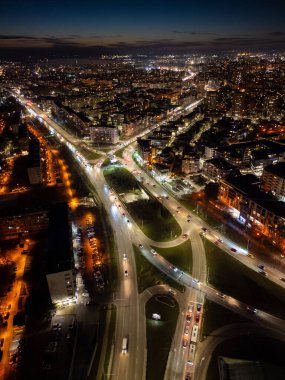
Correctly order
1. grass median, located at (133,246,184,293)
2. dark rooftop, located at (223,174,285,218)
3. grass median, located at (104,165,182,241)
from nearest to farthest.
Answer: grass median, located at (133,246,184,293) < dark rooftop, located at (223,174,285,218) < grass median, located at (104,165,182,241)

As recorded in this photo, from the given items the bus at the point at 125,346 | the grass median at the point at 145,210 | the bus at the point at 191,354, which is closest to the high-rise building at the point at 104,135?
the grass median at the point at 145,210

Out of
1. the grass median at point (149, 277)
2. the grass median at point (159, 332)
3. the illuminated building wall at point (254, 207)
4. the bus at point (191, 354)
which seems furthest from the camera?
the illuminated building wall at point (254, 207)

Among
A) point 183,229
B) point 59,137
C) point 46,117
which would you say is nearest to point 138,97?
point 46,117

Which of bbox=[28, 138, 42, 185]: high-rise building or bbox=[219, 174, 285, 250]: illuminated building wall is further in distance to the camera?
bbox=[28, 138, 42, 185]: high-rise building

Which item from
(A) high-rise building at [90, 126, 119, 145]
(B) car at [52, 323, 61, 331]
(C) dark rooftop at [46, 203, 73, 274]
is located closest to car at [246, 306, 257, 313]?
(C) dark rooftop at [46, 203, 73, 274]

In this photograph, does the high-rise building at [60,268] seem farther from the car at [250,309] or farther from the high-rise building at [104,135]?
the high-rise building at [104,135]

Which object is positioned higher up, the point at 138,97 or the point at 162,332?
the point at 138,97

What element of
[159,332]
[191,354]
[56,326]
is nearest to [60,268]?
[56,326]

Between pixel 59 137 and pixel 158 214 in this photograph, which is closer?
pixel 158 214

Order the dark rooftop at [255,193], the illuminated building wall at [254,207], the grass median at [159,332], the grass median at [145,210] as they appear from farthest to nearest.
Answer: the grass median at [145,210]
the dark rooftop at [255,193]
the illuminated building wall at [254,207]
the grass median at [159,332]

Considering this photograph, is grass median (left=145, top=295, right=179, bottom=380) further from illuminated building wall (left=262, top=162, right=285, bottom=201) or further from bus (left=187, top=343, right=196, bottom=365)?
illuminated building wall (left=262, top=162, right=285, bottom=201)

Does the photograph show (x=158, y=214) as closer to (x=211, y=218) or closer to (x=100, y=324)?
(x=211, y=218)
